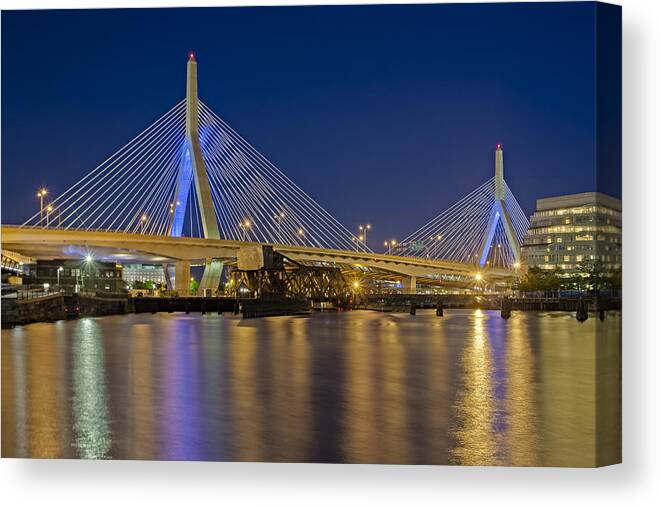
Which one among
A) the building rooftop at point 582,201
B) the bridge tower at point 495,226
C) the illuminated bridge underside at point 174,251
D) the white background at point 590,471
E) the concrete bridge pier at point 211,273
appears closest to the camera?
the white background at point 590,471

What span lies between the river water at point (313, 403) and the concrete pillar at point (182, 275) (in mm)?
11855

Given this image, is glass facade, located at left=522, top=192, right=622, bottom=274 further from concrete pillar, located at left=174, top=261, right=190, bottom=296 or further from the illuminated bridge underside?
concrete pillar, located at left=174, top=261, right=190, bottom=296

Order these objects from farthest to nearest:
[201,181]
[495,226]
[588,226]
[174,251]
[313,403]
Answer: [495,226], [201,181], [174,251], [313,403], [588,226]

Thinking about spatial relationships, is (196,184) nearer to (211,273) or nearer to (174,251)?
(174,251)

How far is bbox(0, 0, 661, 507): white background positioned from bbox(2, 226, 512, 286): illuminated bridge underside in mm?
8587

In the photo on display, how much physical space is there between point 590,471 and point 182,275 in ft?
85.8

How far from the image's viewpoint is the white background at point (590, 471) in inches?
324

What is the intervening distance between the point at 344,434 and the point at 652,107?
453cm

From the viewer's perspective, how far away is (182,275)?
109 feet

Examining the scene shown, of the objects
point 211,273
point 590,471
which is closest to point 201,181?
point 211,273

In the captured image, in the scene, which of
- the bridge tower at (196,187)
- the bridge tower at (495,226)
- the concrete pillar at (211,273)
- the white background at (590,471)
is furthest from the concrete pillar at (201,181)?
the white background at (590,471)

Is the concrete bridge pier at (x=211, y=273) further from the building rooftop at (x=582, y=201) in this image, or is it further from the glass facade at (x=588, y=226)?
the building rooftop at (x=582, y=201)

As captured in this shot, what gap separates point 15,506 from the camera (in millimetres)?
8242

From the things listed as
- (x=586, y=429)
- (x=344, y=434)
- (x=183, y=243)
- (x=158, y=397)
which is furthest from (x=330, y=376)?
(x=183, y=243)
